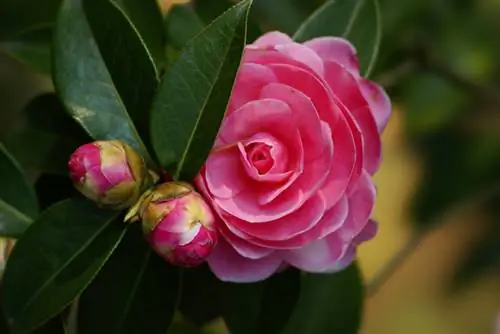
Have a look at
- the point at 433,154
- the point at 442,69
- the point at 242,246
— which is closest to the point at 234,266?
the point at 242,246

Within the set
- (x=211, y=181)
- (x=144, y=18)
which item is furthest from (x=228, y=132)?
(x=144, y=18)

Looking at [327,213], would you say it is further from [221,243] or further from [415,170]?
[415,170]

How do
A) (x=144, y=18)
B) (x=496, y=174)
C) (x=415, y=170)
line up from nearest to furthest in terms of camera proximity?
(x=144, y=18) → (x=496, y=174) → (x=415, y=170)

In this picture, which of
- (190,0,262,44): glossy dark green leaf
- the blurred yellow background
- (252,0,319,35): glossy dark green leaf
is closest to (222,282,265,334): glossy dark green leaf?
(190,0,262,44): glossy dark green leaf

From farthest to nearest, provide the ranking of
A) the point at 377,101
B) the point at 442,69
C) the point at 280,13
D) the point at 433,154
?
1. the point at 433,154
2. the point at 442,69
3. the point at 280,13
4. the point at 377,101

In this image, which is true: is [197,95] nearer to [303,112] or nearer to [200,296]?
[303,112]

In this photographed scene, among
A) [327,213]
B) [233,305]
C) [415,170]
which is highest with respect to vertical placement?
[327,213]

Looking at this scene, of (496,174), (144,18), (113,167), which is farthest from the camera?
(496,174)
